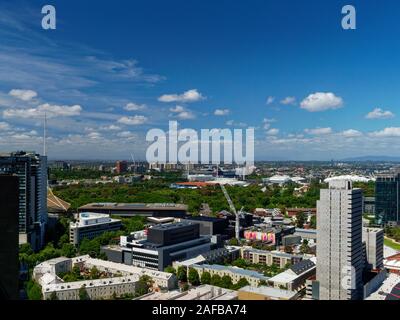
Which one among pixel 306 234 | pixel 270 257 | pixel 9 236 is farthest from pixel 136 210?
pixel 9 236

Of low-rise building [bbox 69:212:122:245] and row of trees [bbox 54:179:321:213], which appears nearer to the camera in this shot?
low-rise building [bbox 69:212:122:245]

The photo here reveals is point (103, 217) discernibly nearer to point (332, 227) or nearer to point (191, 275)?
point (191, 275)

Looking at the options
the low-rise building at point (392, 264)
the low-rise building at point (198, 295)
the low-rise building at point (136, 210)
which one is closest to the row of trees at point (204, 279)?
the low-rise building at point (198, 295)

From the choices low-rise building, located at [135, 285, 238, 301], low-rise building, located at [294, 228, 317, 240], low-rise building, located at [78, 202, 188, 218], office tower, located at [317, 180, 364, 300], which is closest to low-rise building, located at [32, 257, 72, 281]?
low-rise building, located at [135, 285, 238, 301]

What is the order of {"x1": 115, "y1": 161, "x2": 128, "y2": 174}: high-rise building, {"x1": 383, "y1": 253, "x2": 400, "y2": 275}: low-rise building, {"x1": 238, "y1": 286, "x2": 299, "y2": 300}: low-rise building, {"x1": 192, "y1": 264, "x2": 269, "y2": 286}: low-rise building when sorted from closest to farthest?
{"x1": 238, "y1": 286, "x2": 299, "y2": 300}: low-rise building → {"x1": 192, "y1": 264, "x2": 269, "y2": 286}: low-rise building → {"x1": 383, "y1": 253, "x2": 400, "y2": 275}: low-rise building → {"x1": 115, "y1": 161, "x2": 128, "y2": 174}: high-rise building

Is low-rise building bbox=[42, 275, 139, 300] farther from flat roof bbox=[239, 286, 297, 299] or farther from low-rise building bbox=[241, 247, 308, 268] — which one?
low-rise building bbox=[241, 247, 308, 268]

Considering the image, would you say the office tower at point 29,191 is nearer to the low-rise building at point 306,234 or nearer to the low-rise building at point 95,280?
the low-rise building at point 95,280
